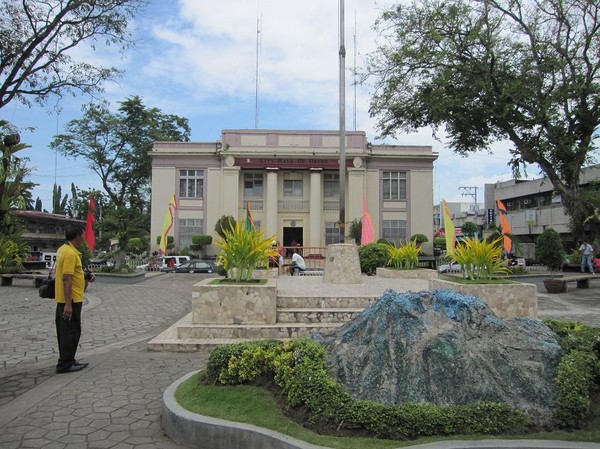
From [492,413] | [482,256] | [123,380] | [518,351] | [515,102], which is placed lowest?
[123,380]

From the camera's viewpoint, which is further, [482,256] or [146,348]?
[482,256]

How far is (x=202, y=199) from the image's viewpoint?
35.2 m

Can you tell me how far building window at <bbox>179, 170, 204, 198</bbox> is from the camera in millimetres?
35281

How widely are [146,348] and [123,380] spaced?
1636mm

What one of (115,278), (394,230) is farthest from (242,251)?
(394,230)

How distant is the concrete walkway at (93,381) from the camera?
3.63m

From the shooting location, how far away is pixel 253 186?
118ft

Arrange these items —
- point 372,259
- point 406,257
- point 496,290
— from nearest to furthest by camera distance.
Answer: point 496,290, point 406,257, point 372,259

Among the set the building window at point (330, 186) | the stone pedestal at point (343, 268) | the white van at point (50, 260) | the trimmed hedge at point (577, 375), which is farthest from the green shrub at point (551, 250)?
the white van at point (50, 260)

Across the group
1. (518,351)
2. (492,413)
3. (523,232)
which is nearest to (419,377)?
(492,413)

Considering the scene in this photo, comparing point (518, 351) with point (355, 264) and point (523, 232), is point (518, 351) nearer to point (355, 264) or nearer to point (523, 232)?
point (355, 264)

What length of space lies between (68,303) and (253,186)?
3106 centimetres

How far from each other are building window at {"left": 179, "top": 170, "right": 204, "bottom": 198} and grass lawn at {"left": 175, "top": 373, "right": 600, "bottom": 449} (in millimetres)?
31916

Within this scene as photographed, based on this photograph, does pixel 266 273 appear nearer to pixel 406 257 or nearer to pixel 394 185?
pixel 406 257
